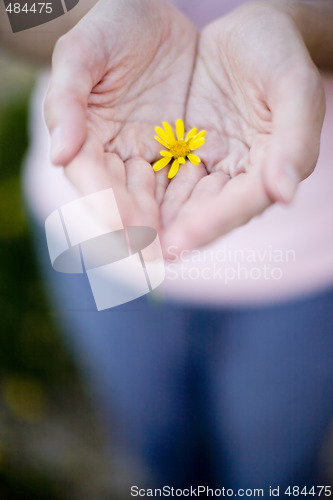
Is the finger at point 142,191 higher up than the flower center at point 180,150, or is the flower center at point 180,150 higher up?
the flower center at point 180,150

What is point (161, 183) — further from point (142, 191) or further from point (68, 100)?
point (68, 100)

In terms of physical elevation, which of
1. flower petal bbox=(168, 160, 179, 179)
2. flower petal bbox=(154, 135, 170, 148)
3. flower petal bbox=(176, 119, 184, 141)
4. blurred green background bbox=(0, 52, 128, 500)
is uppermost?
flower petal bbox=(176, 119, 184, 141)

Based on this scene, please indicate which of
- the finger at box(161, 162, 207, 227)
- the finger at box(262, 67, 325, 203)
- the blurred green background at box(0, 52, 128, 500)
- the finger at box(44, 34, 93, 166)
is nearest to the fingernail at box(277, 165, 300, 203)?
the finger at box(262, 67, 325, 203)

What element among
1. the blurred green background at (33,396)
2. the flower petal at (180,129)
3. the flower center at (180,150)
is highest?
the flower petal at (180,129)

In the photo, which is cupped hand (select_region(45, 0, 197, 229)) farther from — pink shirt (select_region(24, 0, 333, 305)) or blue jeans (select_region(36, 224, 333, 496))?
blue jeans (select_region(36, 224, 333, 496))

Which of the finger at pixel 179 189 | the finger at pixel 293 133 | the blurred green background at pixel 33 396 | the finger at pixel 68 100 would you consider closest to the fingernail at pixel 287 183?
the finger at pixel 293 133

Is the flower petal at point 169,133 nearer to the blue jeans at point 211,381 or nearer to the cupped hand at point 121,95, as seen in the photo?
the cupped hand at point 121,95
